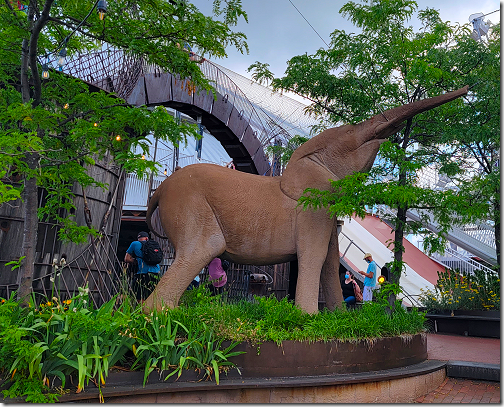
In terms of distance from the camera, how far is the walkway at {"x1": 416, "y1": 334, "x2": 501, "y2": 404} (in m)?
4.56

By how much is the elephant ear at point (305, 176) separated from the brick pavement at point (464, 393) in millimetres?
2609

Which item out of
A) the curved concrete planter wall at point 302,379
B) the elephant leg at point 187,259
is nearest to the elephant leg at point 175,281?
the elephant leg at point 187,259

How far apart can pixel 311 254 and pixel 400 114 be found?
2028mm

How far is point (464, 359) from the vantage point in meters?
5.77

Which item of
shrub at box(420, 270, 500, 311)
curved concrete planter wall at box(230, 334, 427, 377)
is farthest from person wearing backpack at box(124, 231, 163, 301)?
shrub at box(420, 270, 500, 311)

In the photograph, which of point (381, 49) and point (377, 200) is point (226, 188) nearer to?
point (377, 200)

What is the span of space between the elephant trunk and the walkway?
121 inches

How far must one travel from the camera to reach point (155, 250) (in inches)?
265

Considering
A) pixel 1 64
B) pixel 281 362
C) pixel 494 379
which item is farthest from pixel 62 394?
pixel 494 379

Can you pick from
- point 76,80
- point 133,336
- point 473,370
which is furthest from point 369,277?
point 76,80

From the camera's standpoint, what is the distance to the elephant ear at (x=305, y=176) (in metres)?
5.28

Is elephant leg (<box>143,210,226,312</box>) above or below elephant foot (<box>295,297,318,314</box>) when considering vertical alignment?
above

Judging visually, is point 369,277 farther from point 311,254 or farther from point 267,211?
point 267,211

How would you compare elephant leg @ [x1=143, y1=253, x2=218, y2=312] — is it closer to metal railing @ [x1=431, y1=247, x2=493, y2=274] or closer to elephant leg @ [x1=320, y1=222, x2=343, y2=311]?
elephant leg @ [x1=320, y1=222, x2=343, y2=311]
